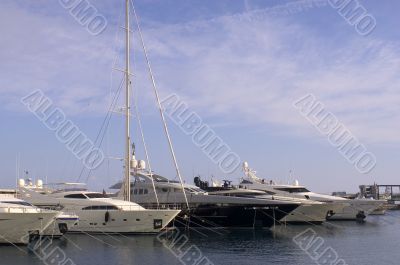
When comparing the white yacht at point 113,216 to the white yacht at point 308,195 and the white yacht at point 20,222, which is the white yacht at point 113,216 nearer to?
the white yacht at point 20,222

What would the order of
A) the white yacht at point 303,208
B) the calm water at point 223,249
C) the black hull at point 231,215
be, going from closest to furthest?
1. the calm water at point 223,249
2. the black hull at point 231,215
3. the white yacht at point 303,208

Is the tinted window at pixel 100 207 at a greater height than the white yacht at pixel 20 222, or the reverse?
the tinted window at pixel 100 207

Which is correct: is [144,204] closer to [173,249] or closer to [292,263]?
[173,249]

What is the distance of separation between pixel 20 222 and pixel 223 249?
1319cm

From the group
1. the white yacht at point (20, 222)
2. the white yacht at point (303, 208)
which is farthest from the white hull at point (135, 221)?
the white yacht at point (303, 208)

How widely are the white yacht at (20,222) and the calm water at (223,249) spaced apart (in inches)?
33.8

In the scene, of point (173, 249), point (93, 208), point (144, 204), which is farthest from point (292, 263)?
point (144, 204)

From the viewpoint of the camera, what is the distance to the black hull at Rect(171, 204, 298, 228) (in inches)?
1986

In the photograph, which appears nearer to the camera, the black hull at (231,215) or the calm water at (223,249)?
the calm water at (223,249)

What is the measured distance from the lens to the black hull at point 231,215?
50.4 metres

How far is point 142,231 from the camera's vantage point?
1698 inches

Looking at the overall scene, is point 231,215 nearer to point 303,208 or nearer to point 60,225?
point 303,208

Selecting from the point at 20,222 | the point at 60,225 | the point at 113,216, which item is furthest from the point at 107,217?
the point at 20,222

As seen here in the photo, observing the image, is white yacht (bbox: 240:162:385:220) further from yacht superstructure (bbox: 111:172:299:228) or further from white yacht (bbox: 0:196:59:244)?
white yacht (bbox: 0:196:59:244)
